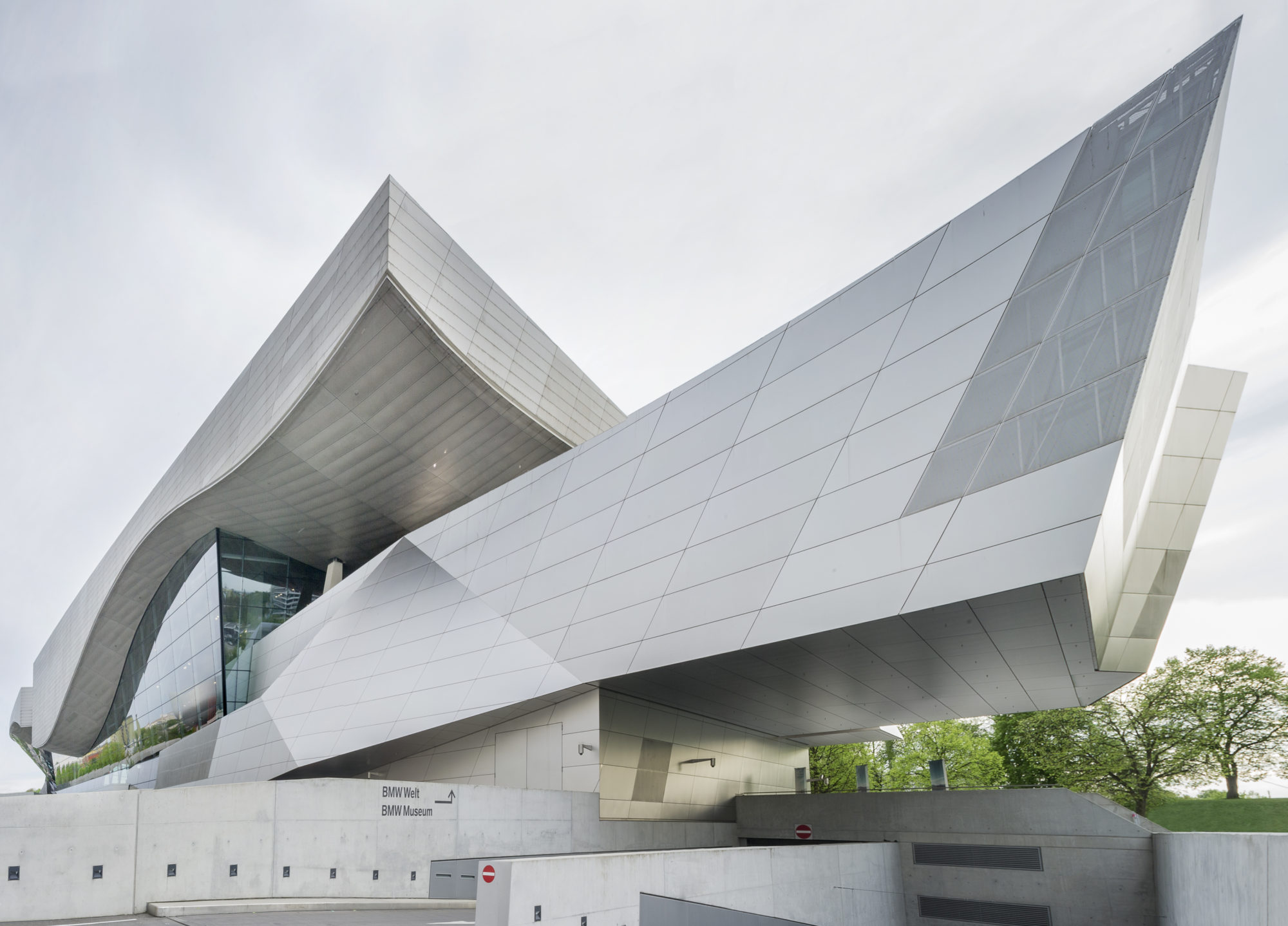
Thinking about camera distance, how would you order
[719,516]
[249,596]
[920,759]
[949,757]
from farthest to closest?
[920,759], [949,757], [249,596], [719,516]

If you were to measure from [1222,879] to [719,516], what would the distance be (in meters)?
8.15

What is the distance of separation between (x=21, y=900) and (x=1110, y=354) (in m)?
14.7

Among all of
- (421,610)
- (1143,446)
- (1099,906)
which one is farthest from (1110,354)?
(421,610)

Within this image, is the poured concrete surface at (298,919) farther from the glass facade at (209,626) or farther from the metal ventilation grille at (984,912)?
the glass facade at (209,626)

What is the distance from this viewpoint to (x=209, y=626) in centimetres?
3325

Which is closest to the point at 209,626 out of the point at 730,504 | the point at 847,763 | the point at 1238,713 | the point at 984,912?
the point at 730,504

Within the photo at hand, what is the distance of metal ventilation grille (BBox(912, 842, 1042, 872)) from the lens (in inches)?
599

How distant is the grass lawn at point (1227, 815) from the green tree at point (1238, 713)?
1.98m

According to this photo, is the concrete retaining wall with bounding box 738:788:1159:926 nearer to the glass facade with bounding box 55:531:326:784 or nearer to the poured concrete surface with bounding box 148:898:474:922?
the poured concrete surface with bounding box 148:898:474:922

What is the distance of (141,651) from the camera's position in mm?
42656

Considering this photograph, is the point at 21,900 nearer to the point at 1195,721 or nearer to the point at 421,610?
the point at 421,610

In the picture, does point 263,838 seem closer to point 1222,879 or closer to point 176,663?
point 1222,879

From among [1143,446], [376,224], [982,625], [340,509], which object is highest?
[376,224]

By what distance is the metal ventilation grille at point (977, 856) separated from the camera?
15.2m
